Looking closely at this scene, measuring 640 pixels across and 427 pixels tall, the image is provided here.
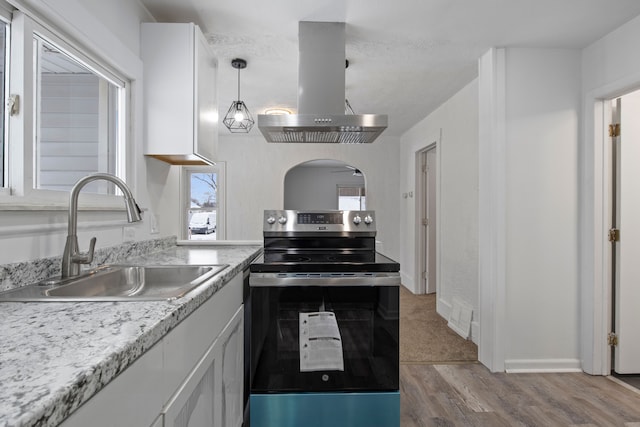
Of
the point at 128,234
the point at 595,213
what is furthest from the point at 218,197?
the point at 595,213

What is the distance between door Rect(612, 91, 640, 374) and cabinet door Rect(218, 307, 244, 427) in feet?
8.41

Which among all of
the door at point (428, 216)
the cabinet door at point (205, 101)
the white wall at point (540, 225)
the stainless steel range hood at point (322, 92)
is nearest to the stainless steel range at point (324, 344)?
the cabinet door at point (205, 101)

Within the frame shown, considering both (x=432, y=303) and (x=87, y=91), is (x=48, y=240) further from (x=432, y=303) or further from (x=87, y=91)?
(x=432, y=303)

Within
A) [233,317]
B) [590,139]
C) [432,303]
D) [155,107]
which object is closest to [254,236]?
[432,303]

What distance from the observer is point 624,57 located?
6.95 feet

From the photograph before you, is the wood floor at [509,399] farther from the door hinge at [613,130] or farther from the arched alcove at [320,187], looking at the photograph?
the arched alcove at [320,187]

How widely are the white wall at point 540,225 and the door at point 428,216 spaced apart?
208 cm

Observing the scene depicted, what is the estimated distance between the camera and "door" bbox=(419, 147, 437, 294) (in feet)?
14.8

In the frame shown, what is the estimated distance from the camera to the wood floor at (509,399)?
1.83 m

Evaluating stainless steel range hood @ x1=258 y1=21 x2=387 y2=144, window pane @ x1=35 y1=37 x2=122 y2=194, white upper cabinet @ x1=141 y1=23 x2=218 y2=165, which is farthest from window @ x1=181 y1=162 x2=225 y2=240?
window pane @ x1=35 y1=37 x2=122 y2=194

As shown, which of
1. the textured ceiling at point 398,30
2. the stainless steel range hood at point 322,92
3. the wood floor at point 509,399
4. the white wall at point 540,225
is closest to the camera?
the wood floor at point 509,399

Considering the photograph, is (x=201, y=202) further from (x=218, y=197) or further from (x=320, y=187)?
(x=320, y=187)

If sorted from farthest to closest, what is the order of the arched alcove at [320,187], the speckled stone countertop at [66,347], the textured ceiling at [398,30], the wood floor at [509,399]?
the arched alcove at [320,187] < the textured ceiling at [398,30] < the wood floor at [509,399] < the speckled stone countertop at [66,347]

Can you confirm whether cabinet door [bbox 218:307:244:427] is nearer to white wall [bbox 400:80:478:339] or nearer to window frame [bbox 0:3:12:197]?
window frame [bbox 0:3:12:197]
